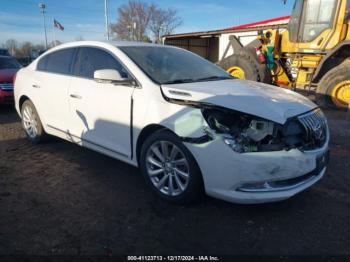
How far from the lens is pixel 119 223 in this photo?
2875 mm

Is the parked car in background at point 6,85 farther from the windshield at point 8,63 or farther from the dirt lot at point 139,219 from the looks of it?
the dirt lot at point 139,219

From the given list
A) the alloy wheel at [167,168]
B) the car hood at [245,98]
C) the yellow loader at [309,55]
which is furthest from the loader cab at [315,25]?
the alloy wheel at [167,168]

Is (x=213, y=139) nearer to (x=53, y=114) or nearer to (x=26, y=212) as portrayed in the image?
(x=26, y=212)

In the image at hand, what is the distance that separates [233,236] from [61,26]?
32850mm

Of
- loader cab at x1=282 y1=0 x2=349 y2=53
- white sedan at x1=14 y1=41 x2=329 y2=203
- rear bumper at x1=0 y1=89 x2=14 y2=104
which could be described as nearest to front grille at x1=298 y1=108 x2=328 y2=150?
white sedan at x1=14 y1=41 x2=329 y2=203

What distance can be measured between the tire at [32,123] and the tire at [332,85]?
21.8 ft

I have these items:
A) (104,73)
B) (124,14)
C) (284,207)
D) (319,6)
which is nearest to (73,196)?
(104,73)

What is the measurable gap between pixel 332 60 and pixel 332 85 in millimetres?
1068

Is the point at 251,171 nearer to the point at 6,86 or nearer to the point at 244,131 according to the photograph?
the point at 244,131

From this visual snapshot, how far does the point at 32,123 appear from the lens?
16.7 ft

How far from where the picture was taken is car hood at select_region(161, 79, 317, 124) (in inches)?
107

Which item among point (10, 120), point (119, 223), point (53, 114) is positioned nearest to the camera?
point (119, 223)

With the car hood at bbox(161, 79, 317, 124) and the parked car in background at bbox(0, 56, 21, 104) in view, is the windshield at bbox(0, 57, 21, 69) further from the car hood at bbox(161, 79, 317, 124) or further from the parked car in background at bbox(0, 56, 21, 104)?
the car hood at bbox(161, 79, 317, 124)

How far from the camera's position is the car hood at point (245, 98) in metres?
2.72
